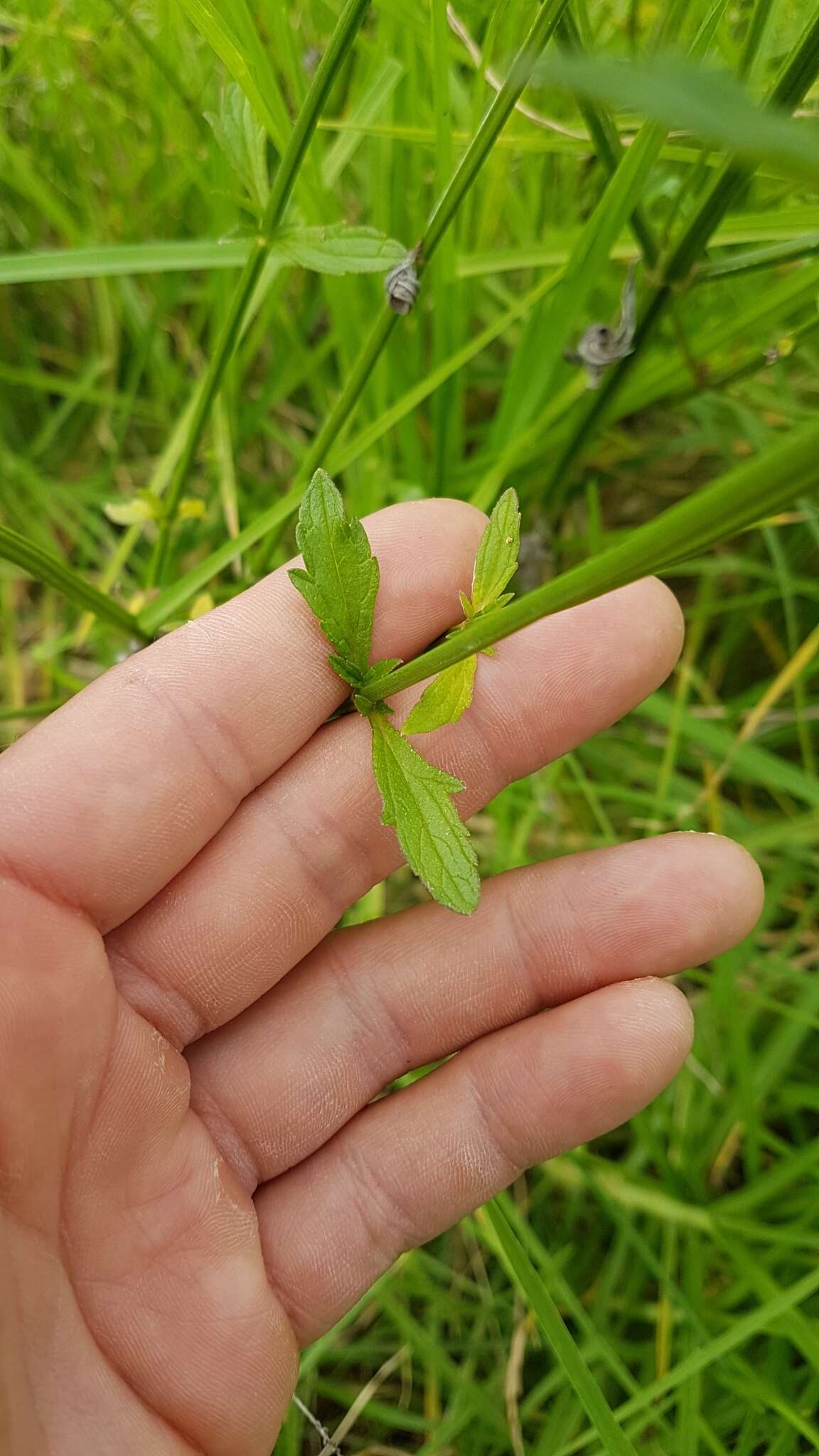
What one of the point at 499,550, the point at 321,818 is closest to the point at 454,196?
the point at 499,550

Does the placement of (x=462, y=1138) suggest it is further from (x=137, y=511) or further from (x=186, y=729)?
(x=137, y=511)

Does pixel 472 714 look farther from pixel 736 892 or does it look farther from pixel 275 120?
pixel 275 120

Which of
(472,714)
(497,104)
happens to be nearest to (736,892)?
(472,714)

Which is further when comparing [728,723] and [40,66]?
[728,723]

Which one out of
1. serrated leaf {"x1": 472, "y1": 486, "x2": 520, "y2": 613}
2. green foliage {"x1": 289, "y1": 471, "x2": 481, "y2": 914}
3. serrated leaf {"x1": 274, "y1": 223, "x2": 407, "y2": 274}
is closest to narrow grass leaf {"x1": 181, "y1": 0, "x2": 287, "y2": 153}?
serrated leaf {"x1": 274, "y1": 223, "x2": 407, "y2": 274}

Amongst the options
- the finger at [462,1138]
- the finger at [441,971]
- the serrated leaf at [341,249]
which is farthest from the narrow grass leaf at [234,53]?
the finger at [462,1138]

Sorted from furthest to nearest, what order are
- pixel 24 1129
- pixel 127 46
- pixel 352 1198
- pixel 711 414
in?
pixel 711 414 → pixel 127 46 → pixel 352 1198 → pixel 24 1129
